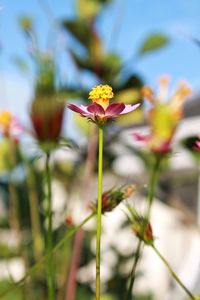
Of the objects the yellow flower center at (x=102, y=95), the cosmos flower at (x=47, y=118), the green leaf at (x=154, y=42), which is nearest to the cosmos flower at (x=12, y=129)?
the cosmos flower at (x=47, y=118)

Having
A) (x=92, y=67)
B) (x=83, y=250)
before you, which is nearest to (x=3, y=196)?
(x=83, y=250)

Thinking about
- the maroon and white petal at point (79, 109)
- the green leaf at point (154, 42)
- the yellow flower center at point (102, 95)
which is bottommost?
the maroon and white petal at point (79, 109)

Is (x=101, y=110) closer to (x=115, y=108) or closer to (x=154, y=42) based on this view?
(x=115, y=108)

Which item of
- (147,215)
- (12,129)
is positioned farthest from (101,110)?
(12,129)

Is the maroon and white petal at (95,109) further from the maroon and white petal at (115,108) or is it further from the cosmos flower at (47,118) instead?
the cosmos flower at (47,118)

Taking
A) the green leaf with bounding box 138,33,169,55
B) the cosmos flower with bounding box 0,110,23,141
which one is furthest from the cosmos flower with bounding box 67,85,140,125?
the green leaf with bounding box 138,33,169,55

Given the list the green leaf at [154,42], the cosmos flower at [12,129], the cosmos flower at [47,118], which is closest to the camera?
the cosmos flower at [47,118]
